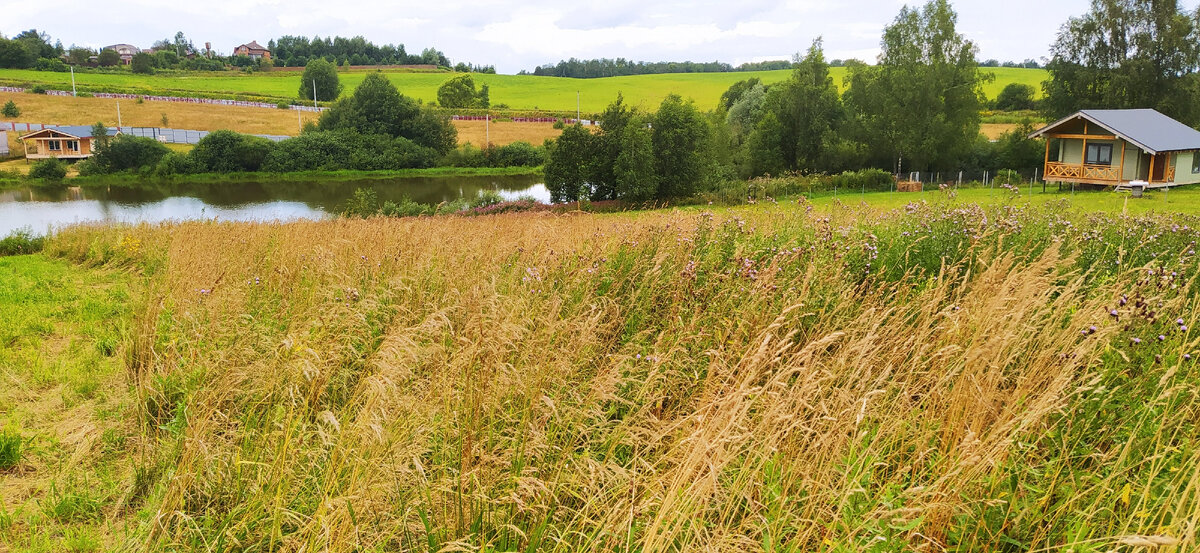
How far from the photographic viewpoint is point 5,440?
4.25m

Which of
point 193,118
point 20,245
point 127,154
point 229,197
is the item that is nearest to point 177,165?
point 127,154

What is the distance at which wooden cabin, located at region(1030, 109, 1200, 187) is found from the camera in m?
30.8

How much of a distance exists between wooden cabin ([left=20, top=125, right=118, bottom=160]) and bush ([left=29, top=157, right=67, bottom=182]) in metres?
4.82

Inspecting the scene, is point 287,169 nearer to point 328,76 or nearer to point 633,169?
point 633,169

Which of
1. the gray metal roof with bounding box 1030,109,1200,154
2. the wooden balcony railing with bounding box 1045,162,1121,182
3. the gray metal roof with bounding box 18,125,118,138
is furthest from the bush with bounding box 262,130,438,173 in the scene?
the gray metal roof with bounding box 1030,109,1200,154

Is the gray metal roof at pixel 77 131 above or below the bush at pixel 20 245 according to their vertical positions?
above

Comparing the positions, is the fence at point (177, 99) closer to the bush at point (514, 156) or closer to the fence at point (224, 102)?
the fence at point (224, 102)

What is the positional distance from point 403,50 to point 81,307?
471 feet

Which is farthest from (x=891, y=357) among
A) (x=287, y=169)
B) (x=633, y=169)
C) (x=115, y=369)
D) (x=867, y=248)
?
(x=287, y=169)

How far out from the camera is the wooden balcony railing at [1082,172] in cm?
3203

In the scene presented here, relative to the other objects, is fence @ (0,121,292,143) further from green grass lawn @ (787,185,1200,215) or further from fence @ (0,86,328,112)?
green grass lawn @ (787,185,1200,215)

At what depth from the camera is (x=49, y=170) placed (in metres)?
50.2

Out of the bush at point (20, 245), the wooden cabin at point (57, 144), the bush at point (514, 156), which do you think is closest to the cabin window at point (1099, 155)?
the bush at point (20, 245)

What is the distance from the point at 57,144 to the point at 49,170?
24.9 ft
